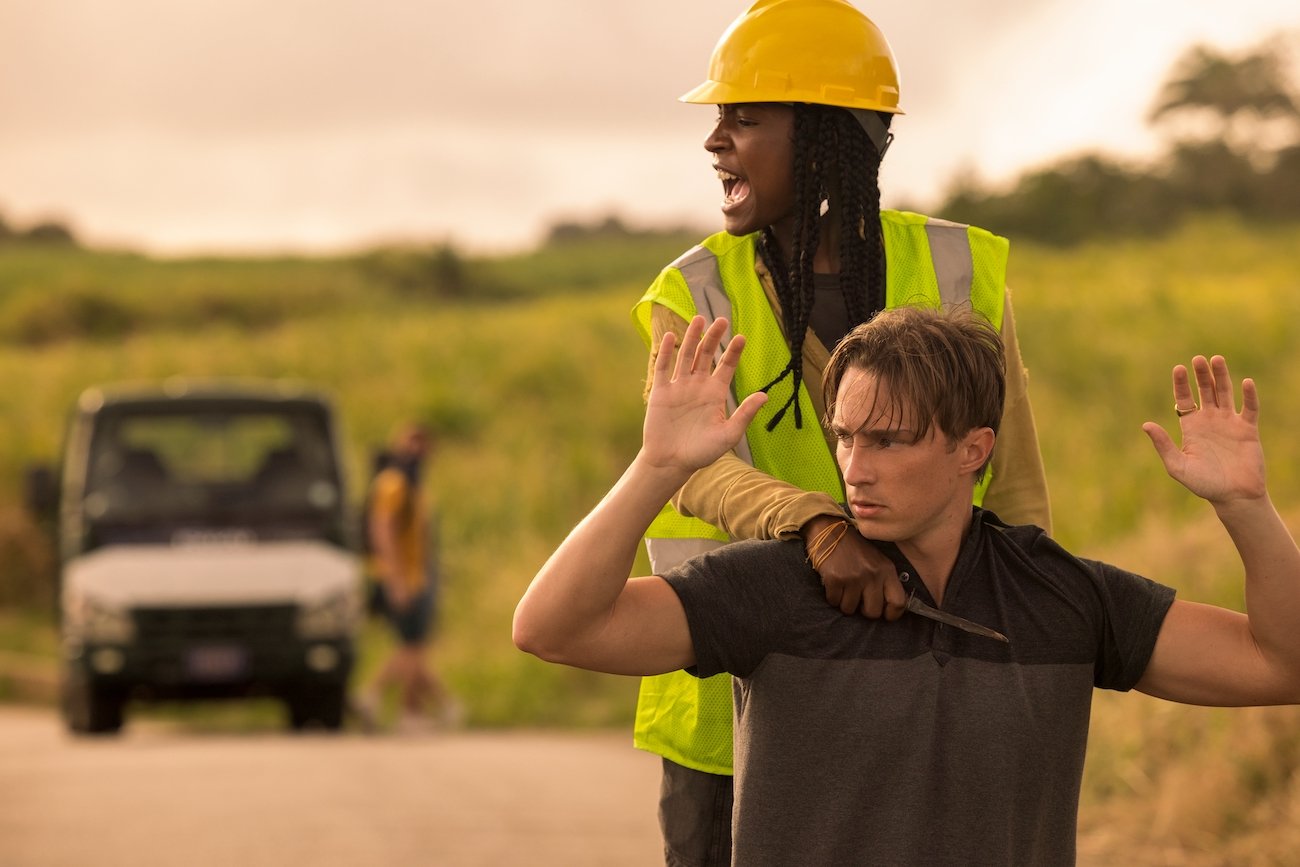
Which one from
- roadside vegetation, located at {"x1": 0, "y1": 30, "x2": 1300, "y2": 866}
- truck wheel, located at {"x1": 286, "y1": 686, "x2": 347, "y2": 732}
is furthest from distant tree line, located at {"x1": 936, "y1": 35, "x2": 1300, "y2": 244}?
truck wheel, located at {"x1": 286, "y1": 686, "x2": 347, "y2": 732}

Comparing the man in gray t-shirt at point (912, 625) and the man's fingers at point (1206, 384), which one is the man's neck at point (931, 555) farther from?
the man's fingers at point (1206, 384)

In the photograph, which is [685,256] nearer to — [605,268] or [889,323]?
[889,323]

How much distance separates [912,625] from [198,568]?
11875 millimetres

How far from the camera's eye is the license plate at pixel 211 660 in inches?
565

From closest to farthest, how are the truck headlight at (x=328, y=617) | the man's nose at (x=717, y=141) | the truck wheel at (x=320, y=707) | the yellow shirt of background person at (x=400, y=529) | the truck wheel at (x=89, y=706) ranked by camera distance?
the man's nose at (x=717, y=141)
the yellow shirt of background person at (x=400, y=529)
the truck headlight at (x=328, y=617)
the truck wheel at (x=89, y=706)
the truck wheel at (x=320, y=707)

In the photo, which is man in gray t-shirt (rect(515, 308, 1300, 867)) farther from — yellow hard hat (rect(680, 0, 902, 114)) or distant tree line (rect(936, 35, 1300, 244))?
distant tree line (rect(936, 35, 1300, 244))

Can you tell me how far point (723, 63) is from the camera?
12.6 ft

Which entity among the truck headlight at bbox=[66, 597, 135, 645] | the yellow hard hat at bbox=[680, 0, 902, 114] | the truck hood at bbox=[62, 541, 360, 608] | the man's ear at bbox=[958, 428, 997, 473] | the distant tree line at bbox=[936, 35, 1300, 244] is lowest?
the truck headlight at bbox=[66, 597, 135, 645]

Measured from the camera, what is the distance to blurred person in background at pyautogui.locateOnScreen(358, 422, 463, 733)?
14.3 m

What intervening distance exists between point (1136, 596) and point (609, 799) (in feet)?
25.5

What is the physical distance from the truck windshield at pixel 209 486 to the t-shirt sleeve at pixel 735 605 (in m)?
11.9

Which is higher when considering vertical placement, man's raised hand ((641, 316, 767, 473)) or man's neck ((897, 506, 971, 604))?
man's raised hand ((641, 316, 767, 473))

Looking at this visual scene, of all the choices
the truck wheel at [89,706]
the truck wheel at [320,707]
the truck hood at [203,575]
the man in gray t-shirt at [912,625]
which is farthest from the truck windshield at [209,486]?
the man in gray t-shirt at [912,625]

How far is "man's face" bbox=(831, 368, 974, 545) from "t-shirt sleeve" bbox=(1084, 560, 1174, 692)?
0.86ft
